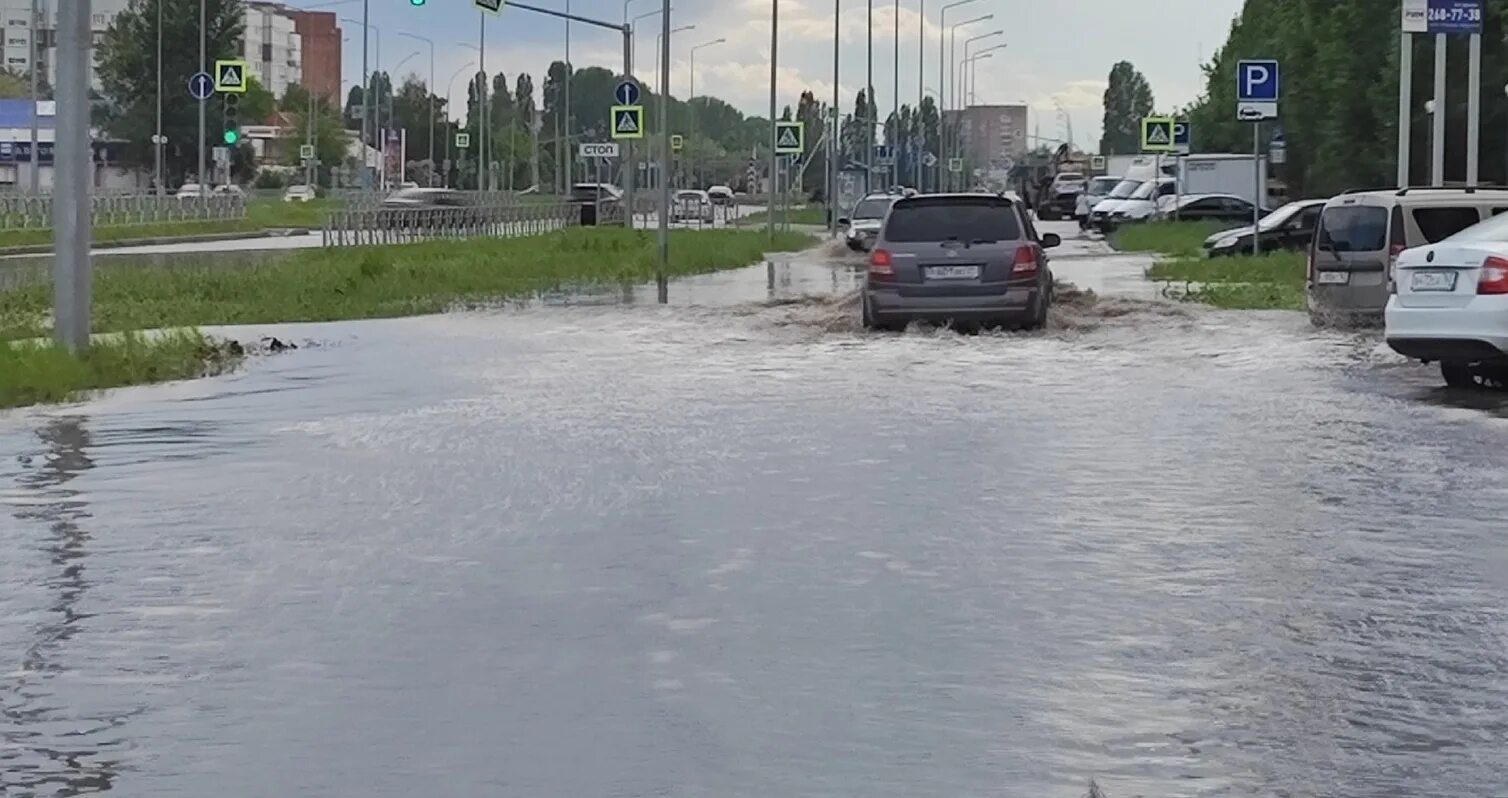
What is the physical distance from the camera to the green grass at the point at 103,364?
19.1 metres

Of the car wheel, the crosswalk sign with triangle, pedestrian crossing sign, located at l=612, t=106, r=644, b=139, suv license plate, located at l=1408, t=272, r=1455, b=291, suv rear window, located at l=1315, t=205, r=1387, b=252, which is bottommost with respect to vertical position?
the car wheel

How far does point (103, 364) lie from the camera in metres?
20.6

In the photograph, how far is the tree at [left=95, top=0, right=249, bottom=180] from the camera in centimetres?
11556

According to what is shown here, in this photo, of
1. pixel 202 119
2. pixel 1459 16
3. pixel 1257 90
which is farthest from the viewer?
pixel 202 119

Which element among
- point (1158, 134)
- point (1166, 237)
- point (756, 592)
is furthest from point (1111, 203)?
point (756, 592)

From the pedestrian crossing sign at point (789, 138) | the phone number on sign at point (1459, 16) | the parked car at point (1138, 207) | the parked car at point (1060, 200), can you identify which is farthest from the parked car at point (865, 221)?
the parked car at point (1060, 200)

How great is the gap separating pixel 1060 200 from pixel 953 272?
270 ft

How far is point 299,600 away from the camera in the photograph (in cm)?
991

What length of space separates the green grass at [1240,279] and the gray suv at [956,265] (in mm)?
6271

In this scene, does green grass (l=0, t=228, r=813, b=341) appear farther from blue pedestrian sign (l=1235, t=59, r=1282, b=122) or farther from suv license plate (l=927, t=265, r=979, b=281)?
blue pedestrian sign (l=1235, t=59, r=1282, b=122)

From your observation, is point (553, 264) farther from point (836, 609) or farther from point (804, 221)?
point (804, 221)

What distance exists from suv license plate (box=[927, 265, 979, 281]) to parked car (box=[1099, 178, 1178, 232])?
4809 cm

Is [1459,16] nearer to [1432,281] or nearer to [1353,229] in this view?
[1353,229]

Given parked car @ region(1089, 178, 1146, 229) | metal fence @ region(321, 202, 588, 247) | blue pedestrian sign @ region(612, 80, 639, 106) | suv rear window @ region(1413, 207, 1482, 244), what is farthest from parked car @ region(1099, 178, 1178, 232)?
suv rear window @ region(1413, 207, 1482, 244)
